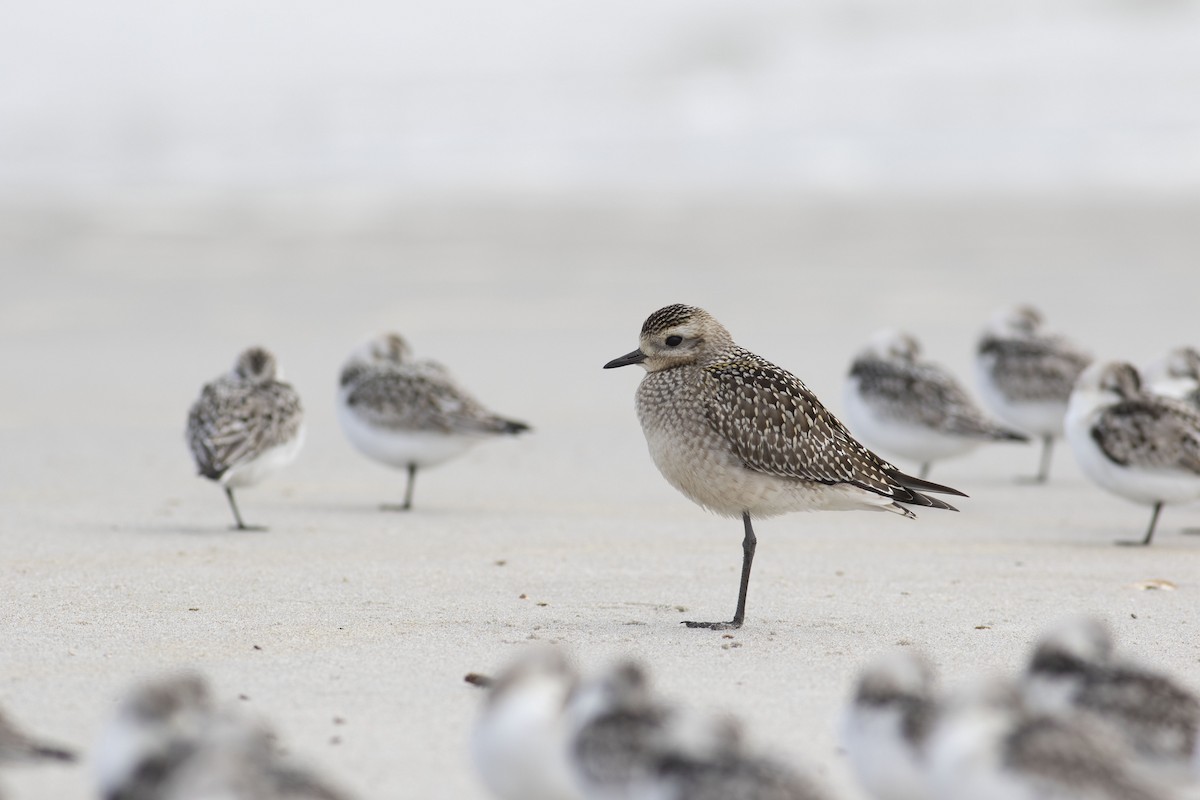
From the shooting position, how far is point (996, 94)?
125 ft

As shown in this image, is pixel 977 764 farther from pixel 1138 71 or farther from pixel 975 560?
pixel 1138 71

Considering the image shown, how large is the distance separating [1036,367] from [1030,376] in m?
0.09

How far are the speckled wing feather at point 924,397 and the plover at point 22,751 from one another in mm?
7890

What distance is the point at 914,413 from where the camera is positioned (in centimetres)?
1151

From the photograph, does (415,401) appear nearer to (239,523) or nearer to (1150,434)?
(239,523)

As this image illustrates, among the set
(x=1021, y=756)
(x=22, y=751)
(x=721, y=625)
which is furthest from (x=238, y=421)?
(x=1021, y=756)

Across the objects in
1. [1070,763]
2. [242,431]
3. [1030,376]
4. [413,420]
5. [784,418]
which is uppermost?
[1030,376]

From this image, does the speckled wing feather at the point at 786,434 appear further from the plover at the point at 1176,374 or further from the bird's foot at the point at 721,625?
the plover at the point at 1176,374

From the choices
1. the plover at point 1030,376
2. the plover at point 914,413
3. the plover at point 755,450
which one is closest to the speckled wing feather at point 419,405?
the plover at point 914,413

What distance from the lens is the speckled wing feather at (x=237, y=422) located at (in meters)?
9.57

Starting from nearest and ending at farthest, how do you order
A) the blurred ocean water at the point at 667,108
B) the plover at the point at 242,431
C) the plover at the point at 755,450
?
the plover at the point at 755,450, the plover at the point at 242,431, the blurred ocean water at the point at 667,108

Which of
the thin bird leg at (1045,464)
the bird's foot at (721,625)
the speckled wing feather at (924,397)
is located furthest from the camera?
the thin bird leg at (1045,464)

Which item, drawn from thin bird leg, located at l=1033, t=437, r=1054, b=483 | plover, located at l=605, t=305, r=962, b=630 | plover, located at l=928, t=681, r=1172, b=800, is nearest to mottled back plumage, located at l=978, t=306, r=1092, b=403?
thin bird leg, located at l=1033, t=437, r=1054, b=483

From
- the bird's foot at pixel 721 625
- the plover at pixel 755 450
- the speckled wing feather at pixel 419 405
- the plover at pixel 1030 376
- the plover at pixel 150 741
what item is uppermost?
the plover at pixel 1030 376
